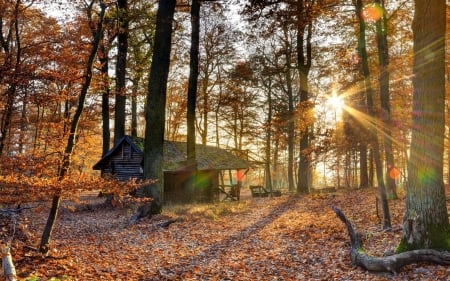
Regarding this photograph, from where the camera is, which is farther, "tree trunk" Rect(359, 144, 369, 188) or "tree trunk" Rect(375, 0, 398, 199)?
"tree trunk" Rect(359, 144, 369, 188)

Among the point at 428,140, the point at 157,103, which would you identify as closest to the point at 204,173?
the point at 157,103

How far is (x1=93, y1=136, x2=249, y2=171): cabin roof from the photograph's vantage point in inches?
854

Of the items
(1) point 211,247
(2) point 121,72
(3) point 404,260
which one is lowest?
(1) point 211,247

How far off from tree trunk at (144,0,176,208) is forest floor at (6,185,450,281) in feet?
6.39

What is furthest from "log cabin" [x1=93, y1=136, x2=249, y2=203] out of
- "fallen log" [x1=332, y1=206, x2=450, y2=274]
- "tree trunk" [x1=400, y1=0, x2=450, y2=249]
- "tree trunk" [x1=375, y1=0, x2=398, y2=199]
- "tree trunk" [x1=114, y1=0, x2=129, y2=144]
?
"tree trunk" [x1=400, y1=0, x2=450, y2=249]

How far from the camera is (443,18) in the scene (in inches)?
305

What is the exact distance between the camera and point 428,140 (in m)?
7.78

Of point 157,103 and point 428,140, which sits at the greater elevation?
point 157,103

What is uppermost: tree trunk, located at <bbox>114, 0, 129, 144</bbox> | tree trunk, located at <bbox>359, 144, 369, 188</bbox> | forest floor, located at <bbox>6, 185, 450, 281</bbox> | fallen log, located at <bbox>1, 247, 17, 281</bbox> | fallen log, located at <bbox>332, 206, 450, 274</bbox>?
tree trunk, located at <bbox>114, 0, 129, 144</bbox>

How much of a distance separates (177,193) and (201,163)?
8.35 ft

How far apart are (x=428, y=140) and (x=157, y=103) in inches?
411

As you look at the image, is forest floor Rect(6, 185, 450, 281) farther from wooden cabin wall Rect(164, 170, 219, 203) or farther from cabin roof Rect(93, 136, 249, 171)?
wooden cabin wall Rect(164, 170, 219, 203)

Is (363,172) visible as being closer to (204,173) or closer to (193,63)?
(204,173)

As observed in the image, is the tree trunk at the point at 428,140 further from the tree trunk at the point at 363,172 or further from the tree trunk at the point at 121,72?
the tree trunk at the point at 363,172
